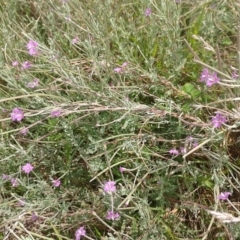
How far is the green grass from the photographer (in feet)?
3.95

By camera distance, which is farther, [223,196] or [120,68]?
[120,68]

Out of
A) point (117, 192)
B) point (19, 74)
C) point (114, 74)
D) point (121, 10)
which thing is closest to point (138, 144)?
point (117, 192)

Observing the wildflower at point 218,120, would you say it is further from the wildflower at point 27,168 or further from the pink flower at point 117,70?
the wildflower at point 27,168

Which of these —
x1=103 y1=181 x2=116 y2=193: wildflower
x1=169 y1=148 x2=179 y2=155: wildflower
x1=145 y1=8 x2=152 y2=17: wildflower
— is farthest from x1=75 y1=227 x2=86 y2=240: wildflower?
x1=145 y1=8 x2=152 y2=17: wildflower

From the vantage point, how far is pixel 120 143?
1.30 metres

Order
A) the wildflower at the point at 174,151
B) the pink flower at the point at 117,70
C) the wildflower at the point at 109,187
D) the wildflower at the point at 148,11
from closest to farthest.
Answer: the wildflower at the point at 109,187, the wildflower at the point at 174,151, the pink flower at the point at 117,70, the wildflower at the point at 148,11

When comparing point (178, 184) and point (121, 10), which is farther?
point (121, 10)

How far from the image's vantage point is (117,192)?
1.19m

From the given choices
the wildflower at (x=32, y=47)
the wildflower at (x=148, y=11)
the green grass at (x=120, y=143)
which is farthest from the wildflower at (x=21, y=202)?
the wildflower at (x=148, y=11)

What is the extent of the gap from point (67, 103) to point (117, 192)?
0.27m

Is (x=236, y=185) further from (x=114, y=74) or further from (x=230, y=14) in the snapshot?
(x=230, y=14)

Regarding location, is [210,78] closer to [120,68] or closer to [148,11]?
[120,68]

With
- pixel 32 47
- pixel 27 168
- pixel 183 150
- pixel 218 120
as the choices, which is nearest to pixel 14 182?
pixel 27 168

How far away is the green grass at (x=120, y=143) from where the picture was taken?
1.20m
